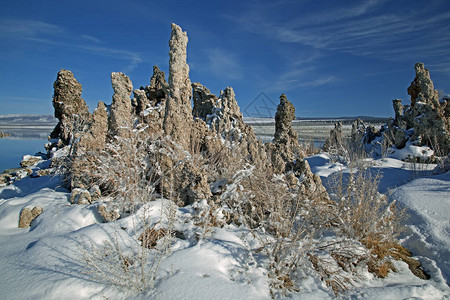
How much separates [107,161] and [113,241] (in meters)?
2.12

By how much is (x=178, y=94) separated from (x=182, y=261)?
3681 millimetres

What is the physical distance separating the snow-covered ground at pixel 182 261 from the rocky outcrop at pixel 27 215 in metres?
0.08

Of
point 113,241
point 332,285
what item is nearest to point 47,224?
point 113,241

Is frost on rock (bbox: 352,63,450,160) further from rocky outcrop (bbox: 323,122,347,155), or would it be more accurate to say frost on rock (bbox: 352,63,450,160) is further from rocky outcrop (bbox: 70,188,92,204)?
rocky outcrop (bbox: 70,188,92,204)

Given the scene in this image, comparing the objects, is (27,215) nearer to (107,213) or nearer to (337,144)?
(107,213)

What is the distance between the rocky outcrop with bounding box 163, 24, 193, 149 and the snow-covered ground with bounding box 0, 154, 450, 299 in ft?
6.14

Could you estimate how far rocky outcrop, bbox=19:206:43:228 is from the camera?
3.41 meters

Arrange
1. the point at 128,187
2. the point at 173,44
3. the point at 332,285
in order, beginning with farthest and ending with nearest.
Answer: the point at 173,44 < the point at 128,187 < the point at 332,285

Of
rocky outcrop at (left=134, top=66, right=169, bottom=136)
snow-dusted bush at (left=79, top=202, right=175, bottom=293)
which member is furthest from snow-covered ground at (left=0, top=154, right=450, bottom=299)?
rocky outcrop at (left=134, top=66, right=169, bottom=136)

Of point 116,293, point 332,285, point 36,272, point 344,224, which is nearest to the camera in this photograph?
point 116,293

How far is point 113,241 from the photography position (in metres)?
2.56

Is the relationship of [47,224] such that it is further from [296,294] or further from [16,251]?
[296,294]

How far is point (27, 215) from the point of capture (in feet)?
11.4

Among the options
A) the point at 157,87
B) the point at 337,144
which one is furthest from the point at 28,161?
the point at 337,144
